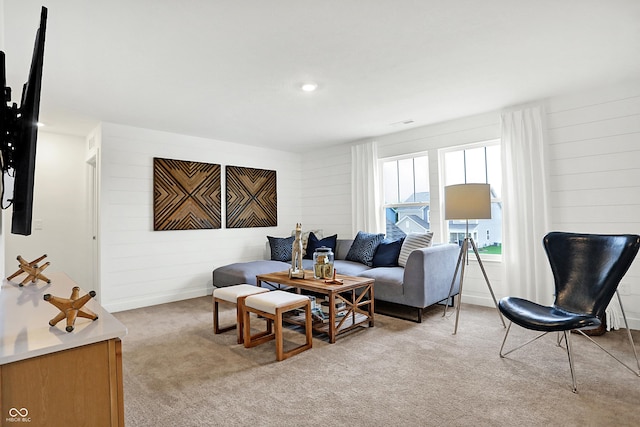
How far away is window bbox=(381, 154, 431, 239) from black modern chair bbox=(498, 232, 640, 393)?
203cm

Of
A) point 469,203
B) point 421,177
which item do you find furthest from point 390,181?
point 469,203

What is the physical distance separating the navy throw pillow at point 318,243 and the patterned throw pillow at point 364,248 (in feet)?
1.35

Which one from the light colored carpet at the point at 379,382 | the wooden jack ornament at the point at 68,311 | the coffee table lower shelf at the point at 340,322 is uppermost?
the wooden jack ornament at the point at 68,311

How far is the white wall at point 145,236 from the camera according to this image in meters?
4.21

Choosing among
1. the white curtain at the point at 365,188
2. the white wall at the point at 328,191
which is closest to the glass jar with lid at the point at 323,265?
the white curtain at the point at 365,188

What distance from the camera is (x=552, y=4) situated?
2.04m

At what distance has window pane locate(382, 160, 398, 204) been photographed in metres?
5.19

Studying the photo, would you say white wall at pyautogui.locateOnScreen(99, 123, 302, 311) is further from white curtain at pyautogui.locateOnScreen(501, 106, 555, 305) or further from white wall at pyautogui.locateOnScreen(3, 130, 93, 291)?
white curtain at pyautogui.locateOnScreen(501, 106, 555, 305)

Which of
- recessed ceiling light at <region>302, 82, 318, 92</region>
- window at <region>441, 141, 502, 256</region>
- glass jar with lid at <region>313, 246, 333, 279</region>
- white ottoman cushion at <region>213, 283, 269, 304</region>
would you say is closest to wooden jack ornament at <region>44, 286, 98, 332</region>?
white ottoman cushion at <region>213, 283, 269, 304</region>

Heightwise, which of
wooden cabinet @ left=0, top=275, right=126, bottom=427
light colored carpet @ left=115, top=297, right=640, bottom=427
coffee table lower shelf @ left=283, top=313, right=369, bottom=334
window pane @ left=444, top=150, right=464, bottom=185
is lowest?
light colored carpet @ left=115, top=297, right=640, bottom=427

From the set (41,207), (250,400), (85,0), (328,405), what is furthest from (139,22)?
(41,207)

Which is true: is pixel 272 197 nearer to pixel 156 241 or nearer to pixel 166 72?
pixel 156 241

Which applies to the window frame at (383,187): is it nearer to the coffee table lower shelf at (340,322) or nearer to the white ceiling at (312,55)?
the white ceiling at (312,55)

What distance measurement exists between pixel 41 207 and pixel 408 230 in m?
5.08
